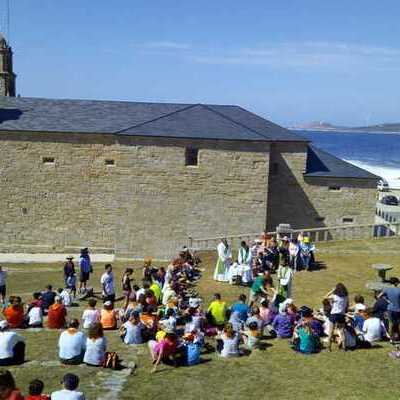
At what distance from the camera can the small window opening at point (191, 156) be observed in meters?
30.1

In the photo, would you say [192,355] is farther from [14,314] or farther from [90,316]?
[14,314]

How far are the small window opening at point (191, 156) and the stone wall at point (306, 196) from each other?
412cm

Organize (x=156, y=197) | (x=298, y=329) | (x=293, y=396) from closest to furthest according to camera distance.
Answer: (x=293, y=396)
(x=298, y=329)
(x=156, y=197)

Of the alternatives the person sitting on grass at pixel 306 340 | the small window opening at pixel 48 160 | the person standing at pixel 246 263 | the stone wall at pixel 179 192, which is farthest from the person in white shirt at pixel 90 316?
the small window opening at pixel 48 160

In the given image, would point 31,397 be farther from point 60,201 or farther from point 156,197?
point 60,201

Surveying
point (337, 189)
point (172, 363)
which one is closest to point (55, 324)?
point (172, 363)

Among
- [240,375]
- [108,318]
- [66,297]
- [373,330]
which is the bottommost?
[66,297]

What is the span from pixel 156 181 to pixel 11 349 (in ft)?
62.2

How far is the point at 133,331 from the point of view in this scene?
518 inches

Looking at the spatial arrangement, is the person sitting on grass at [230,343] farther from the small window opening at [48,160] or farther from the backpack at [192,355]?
the small window opening at [48,160]

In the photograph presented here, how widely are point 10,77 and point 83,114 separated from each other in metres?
10.7

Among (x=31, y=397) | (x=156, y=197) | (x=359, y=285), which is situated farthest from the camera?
(x=156, y=197)

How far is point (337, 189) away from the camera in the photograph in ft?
105

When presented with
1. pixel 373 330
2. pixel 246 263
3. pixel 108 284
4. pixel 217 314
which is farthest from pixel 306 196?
pixel 373 330
